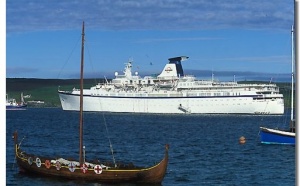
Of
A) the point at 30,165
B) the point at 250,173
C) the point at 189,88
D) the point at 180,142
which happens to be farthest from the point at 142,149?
the point at 189,88

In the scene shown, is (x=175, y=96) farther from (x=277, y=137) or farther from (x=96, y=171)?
(x=96, y=171)

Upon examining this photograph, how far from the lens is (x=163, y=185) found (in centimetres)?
1730

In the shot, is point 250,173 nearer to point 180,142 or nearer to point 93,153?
point 93,153

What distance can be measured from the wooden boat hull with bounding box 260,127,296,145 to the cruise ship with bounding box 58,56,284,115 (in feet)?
194

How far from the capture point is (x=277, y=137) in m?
32.0

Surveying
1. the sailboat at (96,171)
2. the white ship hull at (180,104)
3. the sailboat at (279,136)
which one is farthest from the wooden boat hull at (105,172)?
the white ship hull at (180,104)

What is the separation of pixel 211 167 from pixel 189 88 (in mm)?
76568

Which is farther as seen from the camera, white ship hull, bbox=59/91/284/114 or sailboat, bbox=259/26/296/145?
white ship hull, bbox=59/91/284/114

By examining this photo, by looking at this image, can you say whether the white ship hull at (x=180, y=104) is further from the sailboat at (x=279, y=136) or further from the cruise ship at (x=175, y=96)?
the sailboat at (x=279, y=136)

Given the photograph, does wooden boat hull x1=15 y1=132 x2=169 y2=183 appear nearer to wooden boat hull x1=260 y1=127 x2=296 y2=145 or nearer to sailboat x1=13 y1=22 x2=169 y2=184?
sailboat x1=13 y1=22 x2=169 y2=184

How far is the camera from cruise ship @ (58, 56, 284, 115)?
307ft

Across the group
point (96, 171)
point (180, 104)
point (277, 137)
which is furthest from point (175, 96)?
point (96, 171)

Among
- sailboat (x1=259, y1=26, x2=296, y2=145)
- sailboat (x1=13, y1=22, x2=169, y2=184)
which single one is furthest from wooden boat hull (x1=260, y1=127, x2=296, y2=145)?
sailboat (x1=13, y1=22, x2=169, y2=184)

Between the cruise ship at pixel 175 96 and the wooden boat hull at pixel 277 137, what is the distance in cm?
5924
